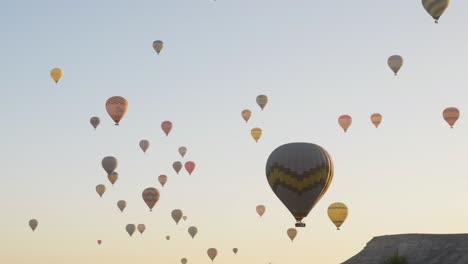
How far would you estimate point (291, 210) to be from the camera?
79.1m

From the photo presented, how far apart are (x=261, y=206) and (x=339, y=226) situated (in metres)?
25.9

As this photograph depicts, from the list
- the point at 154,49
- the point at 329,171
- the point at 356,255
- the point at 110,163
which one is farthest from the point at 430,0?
the point at 356,255

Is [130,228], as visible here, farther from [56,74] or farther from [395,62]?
[395,62]

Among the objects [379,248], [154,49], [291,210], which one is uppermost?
[154,49]

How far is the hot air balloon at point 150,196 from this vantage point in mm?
113137

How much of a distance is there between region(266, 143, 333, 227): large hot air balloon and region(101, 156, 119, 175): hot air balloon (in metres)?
36.7

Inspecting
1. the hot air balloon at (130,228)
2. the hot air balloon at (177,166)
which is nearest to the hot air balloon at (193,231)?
the hot air balloon at (130,228)

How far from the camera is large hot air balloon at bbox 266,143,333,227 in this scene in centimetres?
7762

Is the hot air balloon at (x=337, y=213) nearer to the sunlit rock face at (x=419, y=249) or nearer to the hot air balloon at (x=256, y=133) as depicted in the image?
the hot air balloon at (x=256, y=133)

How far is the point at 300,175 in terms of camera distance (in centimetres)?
7762

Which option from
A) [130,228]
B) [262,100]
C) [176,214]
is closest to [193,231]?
[176,214]

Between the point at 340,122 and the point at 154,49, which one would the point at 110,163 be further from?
the point at 340,122

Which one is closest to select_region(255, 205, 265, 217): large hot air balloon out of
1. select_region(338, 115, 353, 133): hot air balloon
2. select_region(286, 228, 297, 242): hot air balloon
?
select_region(286, 228, 297, 242): hot air balloon

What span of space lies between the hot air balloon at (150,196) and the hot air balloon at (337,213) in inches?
814
